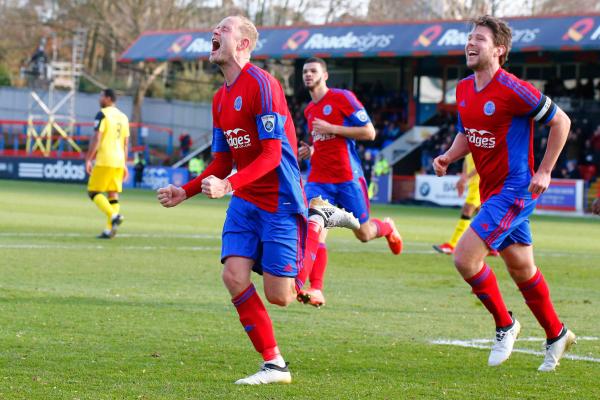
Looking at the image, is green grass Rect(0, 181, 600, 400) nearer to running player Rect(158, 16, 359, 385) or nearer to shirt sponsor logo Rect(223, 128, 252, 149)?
running player Rect(158, 16, 359, 385)

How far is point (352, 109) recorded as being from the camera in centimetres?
1120

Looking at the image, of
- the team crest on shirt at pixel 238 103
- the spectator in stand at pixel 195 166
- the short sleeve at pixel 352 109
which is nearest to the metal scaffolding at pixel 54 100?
the spectator in stand at pixel 195 166

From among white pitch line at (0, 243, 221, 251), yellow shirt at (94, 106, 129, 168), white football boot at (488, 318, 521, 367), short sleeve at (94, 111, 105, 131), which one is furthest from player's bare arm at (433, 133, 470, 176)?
short sleeve at (94, 111, 105, 131)

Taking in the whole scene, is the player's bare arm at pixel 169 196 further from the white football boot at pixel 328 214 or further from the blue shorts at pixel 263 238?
the white football boot at pixel 328 214

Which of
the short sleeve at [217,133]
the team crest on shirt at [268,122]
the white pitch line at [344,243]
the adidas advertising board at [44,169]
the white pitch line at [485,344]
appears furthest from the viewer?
the adidas advertising board at [44,169]

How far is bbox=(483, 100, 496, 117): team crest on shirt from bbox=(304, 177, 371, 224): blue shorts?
392 cm

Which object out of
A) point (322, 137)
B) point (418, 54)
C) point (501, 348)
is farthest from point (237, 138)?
point (418, 54)

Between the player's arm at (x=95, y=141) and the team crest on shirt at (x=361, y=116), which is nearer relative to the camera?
the team crest on shirt at (x=361, y=116)

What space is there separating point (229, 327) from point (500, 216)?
2472 mm

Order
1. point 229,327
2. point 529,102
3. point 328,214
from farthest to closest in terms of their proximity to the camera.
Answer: point 328,214
point 229,327
point 529,102

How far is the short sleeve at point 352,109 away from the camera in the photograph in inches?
438

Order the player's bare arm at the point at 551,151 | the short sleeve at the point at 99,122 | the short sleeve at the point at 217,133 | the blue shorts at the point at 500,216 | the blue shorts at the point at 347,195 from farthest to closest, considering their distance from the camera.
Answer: the short sleeve at the point at 99,122 → the blue shorts at the point at 347,195 → the blue shorts at the point at 500,216 → the player's bare arm at the point at 551,151 → the short sleeve at the point at 217,133

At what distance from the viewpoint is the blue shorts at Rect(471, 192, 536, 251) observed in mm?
7285

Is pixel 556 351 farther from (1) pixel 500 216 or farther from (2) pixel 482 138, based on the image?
(2) pixel 482 138
